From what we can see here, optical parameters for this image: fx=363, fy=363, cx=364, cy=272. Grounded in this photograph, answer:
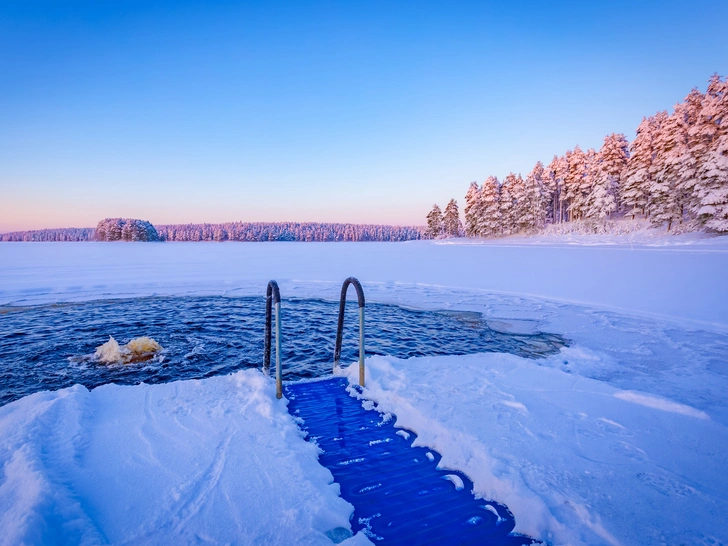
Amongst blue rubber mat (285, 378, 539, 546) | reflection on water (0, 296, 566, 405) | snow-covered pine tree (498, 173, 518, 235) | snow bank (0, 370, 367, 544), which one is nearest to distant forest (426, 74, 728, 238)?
snow-covered pine tree (498, 173, 518, 235)

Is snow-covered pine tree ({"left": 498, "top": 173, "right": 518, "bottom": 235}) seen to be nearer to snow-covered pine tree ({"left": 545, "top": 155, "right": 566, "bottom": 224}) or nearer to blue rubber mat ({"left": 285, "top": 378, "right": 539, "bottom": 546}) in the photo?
snow-covered pine tree ({"left": 545, "top": 155, "right": 566, "bottom": 224})

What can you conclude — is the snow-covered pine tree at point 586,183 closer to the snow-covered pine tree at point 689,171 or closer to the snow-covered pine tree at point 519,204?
the snow-covered pine tree at point 519,204

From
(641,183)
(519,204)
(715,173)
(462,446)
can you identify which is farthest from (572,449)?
(519,204)

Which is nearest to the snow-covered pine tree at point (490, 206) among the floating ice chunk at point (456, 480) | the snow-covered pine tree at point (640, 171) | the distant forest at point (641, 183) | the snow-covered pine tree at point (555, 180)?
the distant forest at point (641, 183)

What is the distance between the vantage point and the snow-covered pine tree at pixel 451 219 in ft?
243

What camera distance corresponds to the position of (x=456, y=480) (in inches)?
115

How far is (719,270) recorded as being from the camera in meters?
14.7

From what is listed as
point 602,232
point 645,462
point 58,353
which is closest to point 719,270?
point 645,462

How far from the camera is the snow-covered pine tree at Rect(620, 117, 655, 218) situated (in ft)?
118

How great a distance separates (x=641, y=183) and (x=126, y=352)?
44.7 m

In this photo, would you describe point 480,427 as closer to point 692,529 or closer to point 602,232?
point 692,529

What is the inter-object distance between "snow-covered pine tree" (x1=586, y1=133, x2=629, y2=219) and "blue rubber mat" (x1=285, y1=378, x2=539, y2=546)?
145ft

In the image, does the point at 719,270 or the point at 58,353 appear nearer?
the point at 58,353

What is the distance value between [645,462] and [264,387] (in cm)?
391
